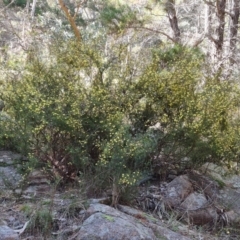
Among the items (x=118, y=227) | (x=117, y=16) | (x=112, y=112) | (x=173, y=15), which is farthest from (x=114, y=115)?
(x=173, y=15)

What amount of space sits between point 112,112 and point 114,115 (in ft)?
0.59

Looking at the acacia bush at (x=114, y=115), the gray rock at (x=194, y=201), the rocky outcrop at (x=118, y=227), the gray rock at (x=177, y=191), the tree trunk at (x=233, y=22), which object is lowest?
the gray rock at (x=194, y=201)

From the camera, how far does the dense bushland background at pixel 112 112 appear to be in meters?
3.75

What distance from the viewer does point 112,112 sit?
13.1ft

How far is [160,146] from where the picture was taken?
14.4 ft

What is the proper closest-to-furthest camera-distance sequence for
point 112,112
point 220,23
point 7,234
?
point 7,234 < point 112,112 < point 220,23

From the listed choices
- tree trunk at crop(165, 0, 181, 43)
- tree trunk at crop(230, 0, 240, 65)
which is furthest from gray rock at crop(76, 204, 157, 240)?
tree trunk at crop(230, 0, 240, 65)

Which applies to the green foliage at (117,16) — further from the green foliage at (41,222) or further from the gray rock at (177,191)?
the green foliage at (41,222)

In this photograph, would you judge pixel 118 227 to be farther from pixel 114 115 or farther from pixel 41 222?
pixel 114 115

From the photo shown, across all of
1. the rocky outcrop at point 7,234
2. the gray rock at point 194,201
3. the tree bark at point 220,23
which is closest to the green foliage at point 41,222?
the rocky outcrop at point 7,234

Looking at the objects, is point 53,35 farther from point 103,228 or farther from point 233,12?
point 233,12

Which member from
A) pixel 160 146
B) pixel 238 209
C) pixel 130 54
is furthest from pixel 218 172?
pixel 130 54

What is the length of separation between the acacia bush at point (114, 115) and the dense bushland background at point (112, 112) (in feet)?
0.03

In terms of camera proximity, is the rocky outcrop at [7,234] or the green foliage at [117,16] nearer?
the rocky outcrop at [7,234]
